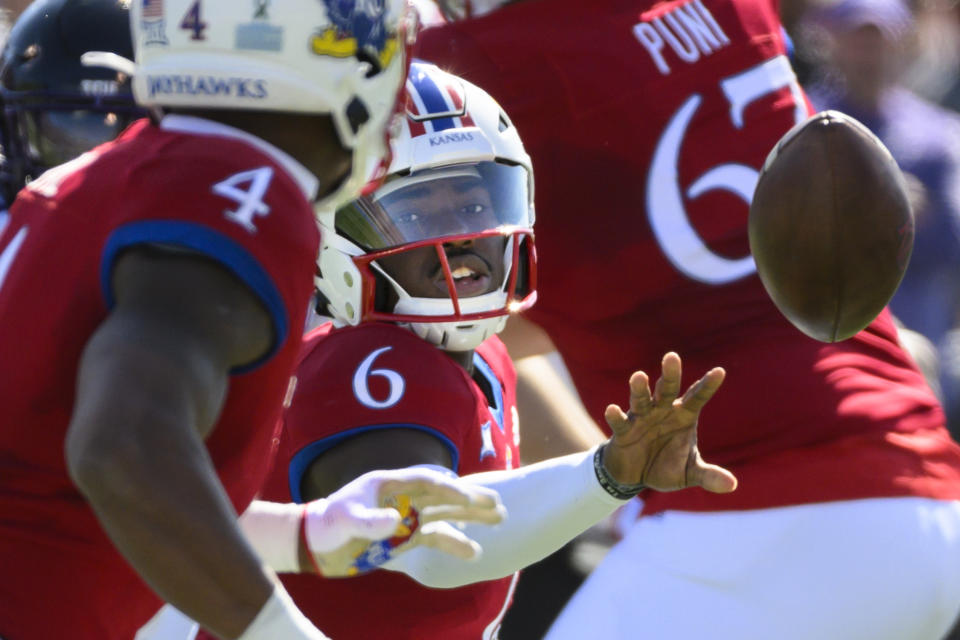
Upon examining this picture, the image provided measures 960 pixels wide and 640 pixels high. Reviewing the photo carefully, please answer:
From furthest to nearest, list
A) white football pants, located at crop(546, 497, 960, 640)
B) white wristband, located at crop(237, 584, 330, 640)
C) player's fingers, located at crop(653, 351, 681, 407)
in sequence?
1. white football pants, located at crop(546, 497, 960, 640)
2. player's fingers, located at crop(653, 351, 681, 407)
3. white wristband, located at crop(237, 584, 330, 640)

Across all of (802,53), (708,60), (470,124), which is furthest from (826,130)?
(802,53)

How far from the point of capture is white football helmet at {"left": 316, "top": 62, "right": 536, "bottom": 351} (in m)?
2.81

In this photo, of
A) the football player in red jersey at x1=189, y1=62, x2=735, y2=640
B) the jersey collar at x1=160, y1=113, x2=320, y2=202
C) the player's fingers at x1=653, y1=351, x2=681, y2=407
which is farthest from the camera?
the football player in red jersey at x1=189, y1=62, x2=735, y2=640

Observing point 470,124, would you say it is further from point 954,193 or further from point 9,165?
point 954,193

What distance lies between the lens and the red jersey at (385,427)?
2533 millimetres

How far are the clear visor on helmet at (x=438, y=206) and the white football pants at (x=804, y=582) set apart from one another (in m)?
0.72

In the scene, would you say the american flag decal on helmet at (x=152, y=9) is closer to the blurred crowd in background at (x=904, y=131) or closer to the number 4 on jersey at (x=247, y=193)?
the number 4 on jersey at (x=247, y=193)

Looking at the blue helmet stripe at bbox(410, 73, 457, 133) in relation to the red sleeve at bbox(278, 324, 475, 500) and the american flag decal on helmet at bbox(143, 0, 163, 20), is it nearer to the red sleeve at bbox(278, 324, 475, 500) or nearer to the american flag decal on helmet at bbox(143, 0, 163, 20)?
the red sleeve at bbox(278, 324, 475, 500)

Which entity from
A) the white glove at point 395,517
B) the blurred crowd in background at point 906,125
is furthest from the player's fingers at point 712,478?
the blurred crowd in background at point 906,125

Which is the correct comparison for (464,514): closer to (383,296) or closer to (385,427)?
(385,427)

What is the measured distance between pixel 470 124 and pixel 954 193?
2762mm

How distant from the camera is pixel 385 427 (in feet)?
8.21

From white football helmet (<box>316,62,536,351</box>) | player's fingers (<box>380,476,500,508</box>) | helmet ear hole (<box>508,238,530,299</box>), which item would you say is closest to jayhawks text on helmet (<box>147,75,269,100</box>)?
player's fingers (<box>380,476,500,508</box>)

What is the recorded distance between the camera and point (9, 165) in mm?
3473
